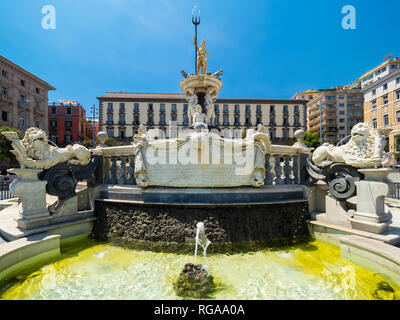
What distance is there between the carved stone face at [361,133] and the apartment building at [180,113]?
5388cm

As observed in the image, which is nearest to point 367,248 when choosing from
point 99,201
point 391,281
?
point 391,281

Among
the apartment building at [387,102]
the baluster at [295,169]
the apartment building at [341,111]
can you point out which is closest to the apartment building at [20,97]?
the baluster at [295,169]

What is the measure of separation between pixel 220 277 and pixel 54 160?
15.1ft

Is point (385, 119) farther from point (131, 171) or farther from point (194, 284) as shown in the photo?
point (194, 284)

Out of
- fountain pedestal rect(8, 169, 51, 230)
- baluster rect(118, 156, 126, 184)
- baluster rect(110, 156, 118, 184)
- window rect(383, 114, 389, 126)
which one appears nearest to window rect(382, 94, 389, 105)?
window rect(383, 114, 389, 126)

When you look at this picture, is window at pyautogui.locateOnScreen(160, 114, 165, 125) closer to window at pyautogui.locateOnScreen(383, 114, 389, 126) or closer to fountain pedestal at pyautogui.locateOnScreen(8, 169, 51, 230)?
window at pyautogui.locateOnScreen(383, 114, 389, 126)

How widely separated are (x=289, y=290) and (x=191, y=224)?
2249 millimetres

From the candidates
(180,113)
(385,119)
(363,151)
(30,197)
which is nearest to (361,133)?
(363,151)

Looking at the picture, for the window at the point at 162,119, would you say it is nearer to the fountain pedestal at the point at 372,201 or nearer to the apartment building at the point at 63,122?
the apartment building at the point at 63,122

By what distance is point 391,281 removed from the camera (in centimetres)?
316

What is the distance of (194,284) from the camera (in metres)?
2.95

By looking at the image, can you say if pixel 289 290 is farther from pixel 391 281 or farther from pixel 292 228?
pixel 292 228

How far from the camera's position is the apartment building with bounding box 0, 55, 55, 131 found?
35.8 meters

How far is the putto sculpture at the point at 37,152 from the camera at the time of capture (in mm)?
4531
